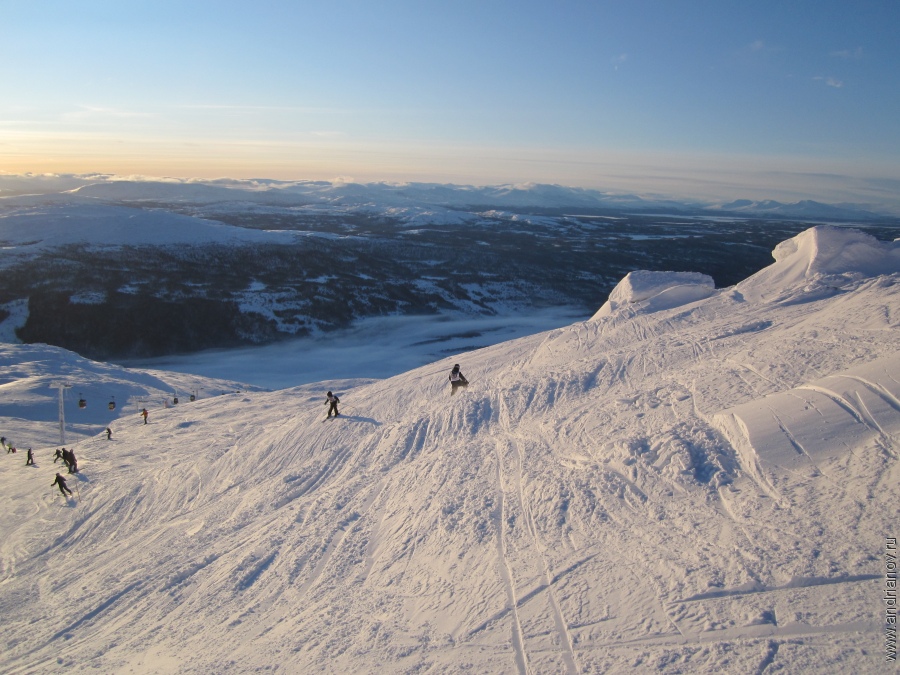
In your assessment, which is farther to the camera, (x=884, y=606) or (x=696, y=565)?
(x=696, y=565)

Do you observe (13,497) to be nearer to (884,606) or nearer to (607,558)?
(607,558)

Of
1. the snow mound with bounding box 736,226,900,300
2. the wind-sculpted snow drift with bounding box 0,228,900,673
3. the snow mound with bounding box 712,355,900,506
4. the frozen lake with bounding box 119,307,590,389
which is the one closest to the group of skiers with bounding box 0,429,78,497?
the wind-sculpted snow drift with bounding box 0,228,900,673

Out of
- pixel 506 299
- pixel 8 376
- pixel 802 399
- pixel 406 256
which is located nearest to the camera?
pixel 802 399

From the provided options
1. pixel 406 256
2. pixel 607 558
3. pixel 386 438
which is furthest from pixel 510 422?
pixel 406 256

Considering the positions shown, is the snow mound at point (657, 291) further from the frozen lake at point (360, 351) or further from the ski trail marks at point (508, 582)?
the frozen lake at point (360, 351)

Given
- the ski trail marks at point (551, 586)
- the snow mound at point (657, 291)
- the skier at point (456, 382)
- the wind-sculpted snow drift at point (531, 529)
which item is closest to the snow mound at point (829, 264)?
the snow mound at point (657, 291)

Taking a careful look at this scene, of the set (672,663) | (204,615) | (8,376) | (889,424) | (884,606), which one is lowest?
(8,376)

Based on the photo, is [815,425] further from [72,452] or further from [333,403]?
[72,452]
